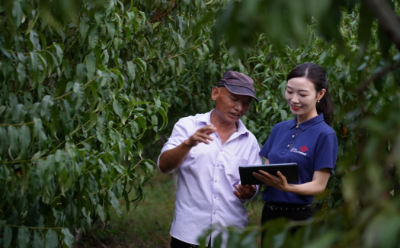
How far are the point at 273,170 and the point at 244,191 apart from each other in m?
0.30

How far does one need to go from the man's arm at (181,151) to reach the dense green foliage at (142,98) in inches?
9.5

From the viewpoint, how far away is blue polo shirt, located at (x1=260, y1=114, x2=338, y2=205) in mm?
2547

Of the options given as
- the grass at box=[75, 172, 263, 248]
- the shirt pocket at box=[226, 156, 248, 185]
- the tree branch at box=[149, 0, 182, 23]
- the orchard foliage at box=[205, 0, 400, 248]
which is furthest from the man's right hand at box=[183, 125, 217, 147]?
the grass at box=[75, 172, 263, 248]

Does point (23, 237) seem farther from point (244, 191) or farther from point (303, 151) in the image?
point (303, 151)

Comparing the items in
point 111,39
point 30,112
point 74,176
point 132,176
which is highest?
point 111,39

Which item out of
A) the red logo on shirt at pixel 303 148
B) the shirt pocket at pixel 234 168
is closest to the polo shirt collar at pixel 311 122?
the red logo on shirt at pixel 303 148

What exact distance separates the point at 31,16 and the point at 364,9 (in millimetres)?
2085

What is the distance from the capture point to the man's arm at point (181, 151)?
246 centimetres

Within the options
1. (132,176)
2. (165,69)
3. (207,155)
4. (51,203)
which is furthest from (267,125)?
(51,203)

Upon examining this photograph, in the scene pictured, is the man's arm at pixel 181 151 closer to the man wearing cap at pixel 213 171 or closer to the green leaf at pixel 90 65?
the man wearing cap at pixel 213 171

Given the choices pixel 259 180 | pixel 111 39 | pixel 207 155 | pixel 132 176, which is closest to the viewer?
pixel 259 180

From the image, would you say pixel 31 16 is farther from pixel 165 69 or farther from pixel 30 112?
pixel 165 69

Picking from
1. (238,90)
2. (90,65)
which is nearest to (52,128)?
(90,65)

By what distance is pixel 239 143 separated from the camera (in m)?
2.88
